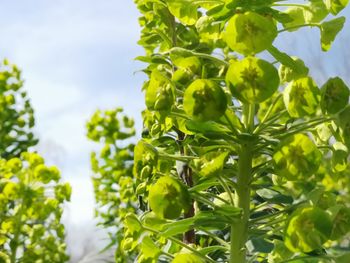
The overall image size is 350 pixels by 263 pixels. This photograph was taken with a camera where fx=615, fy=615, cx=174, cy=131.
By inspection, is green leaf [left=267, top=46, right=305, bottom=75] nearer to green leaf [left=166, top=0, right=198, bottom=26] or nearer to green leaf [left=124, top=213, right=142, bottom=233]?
green leaf [left=166, top=0, right=198, bottom=26]

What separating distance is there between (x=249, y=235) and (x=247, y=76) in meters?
0.45

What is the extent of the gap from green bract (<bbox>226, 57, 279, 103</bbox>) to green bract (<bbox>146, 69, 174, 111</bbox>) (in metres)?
0.18

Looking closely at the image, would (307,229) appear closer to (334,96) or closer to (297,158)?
(297,158)

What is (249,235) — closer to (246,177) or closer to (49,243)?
(246,177)

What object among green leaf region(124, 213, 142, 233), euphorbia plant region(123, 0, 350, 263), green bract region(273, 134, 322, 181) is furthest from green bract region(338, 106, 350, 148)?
green leaf region(124, 213, 142, 233)

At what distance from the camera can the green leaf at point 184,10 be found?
67.9 inches

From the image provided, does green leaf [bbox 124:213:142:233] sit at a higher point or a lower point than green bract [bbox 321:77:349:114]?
lower

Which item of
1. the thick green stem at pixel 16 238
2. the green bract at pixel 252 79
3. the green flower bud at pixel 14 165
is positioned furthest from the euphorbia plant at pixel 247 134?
the green flower bud at pixel 14 165

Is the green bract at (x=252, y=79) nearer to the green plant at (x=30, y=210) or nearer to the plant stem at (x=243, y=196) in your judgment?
the plant stem at (x=243, y=196)

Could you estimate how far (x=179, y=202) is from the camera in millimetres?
1534

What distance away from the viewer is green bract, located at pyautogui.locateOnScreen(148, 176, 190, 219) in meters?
1.53

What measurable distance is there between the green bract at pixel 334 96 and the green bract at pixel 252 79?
0.48 feet

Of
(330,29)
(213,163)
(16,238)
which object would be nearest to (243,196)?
(213,163)

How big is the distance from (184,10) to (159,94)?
0.32m
